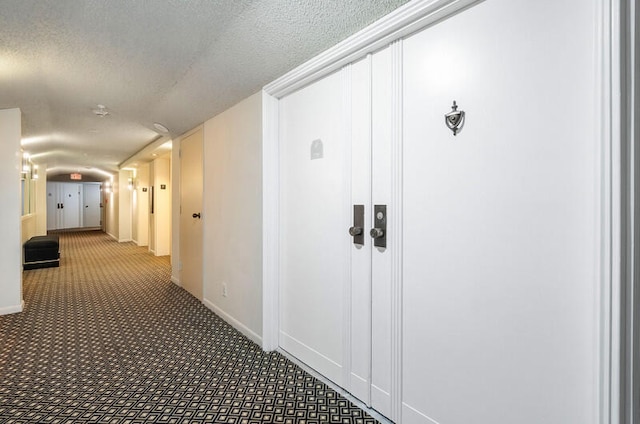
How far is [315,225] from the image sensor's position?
7.98 ft

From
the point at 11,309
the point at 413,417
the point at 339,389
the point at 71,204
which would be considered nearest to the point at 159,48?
the point at 339,389

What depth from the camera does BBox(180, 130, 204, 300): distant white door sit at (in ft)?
13.9

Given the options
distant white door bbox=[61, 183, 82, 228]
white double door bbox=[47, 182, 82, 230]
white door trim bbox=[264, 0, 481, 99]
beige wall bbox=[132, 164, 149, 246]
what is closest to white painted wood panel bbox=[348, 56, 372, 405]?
white door trim bbox=[264, 0, 481, 99]

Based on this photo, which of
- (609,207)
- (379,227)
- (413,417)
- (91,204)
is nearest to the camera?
(609,207)

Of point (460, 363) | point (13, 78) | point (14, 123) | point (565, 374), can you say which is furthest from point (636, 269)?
point (14, 123)

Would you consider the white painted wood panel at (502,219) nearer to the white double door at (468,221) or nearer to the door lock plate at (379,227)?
the white double door at (468,221)

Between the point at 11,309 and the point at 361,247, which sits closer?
the point at 361,247

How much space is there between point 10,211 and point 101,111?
59.5 inches

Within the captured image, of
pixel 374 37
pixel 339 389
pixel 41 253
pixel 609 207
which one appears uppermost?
pixel 374 37

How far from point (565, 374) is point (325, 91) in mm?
1998

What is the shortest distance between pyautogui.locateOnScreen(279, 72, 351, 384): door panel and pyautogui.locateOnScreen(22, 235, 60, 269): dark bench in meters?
5.85

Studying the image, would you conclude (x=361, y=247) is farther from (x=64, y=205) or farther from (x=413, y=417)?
(x=64, y=205)

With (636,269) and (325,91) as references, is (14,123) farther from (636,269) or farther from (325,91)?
(636,269)

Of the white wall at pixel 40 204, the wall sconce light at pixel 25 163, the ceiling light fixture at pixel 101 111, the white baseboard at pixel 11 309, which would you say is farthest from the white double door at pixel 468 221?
the white wall at pixel 40 204
